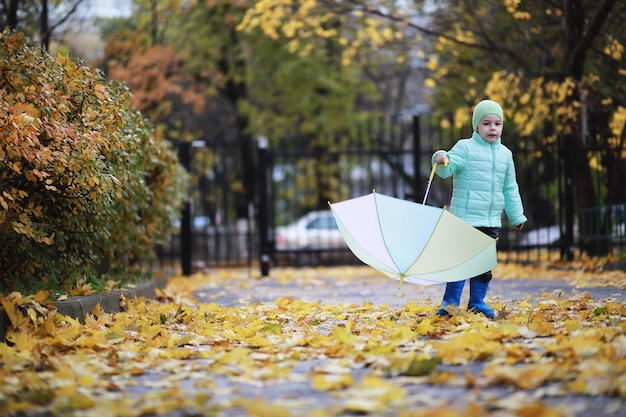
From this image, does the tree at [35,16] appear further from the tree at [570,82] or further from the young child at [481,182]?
the young child at [481,182]

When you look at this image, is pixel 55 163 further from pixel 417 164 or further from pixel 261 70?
pixel 261 70

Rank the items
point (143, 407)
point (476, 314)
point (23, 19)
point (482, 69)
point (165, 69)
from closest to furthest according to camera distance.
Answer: point (143, 407) → point (476, 314) → point (23, 19) → point (482, 69) → point (165, 69)

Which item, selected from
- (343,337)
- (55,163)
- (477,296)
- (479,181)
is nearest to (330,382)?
(343,337)

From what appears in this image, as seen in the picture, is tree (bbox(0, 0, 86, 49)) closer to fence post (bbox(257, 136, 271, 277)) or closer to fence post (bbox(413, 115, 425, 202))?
fence post (bbox(257, 136, 271, 277))

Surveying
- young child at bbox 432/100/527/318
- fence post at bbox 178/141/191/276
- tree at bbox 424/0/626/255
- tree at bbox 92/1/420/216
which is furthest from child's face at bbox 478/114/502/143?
tree at bbox 92/1/420/216

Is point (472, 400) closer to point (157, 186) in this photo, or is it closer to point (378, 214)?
point (378, 214)

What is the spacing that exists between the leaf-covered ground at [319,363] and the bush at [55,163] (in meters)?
0.77

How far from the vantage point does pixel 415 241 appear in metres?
6.63

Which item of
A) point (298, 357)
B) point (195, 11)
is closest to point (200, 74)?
point (195, 11)

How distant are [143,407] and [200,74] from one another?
866 inches

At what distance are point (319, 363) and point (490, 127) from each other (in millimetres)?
2890

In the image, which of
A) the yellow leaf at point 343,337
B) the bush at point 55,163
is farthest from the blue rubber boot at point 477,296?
the bush at point 55,163

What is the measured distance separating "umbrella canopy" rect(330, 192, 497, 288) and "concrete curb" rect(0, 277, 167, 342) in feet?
7.00

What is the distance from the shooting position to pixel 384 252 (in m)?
6.70
